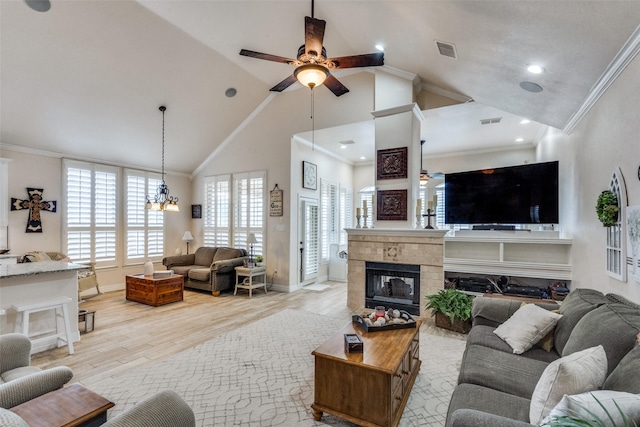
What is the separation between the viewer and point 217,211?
7305 mm

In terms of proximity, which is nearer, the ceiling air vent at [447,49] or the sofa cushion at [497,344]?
the sofa cushion at [497,344]

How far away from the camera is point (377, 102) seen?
4.94 meters

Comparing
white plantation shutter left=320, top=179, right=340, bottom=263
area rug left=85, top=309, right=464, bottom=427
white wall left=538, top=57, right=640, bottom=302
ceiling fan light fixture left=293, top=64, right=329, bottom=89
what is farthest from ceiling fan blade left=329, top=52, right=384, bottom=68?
white plantation shutter left=320, top=179, right=340, bottom=263

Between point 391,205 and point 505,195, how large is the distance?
1.81 m

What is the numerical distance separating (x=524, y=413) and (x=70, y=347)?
408cm

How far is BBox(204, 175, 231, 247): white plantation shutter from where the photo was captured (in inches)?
281

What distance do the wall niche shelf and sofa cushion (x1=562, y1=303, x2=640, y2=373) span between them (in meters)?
2.66

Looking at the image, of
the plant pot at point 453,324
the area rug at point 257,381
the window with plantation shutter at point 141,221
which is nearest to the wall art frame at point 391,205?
the plant pot at point 453,324

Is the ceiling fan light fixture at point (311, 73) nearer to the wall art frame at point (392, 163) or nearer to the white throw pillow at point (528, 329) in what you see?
the wall art frame at point (392, 163)

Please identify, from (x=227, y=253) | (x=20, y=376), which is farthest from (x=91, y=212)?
(x=20, y=376)

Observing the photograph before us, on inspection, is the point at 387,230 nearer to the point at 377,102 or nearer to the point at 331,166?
the point at 377,102

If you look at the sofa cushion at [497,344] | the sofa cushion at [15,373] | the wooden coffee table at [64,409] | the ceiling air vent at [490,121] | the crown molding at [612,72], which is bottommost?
the sofa cushion at [497,344]

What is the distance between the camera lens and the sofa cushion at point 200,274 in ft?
19.4

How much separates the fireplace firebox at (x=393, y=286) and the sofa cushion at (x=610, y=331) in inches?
105
